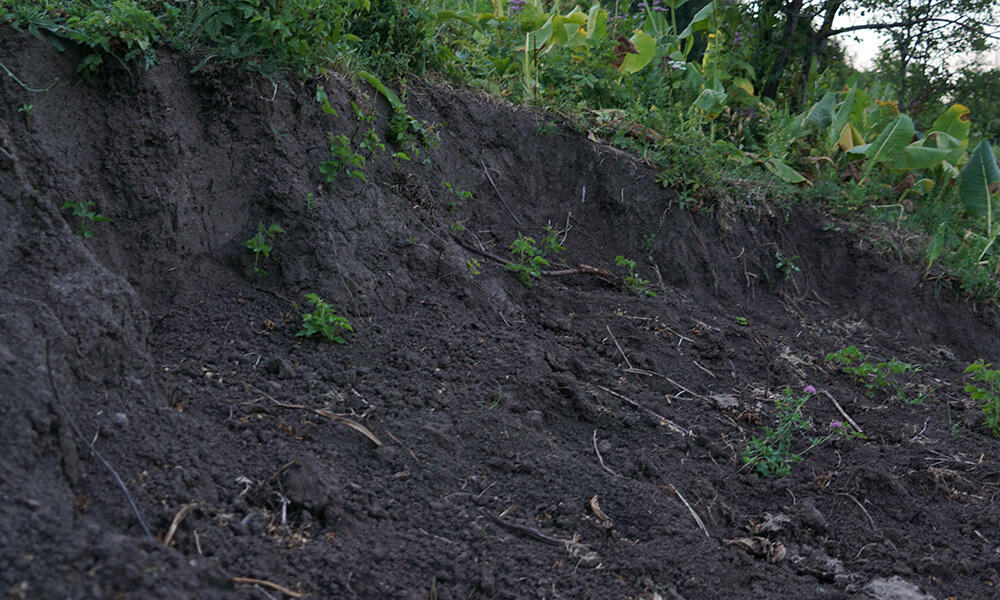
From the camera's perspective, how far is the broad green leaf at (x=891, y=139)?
654cm

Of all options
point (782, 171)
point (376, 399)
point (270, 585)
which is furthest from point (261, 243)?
point (782, 171)

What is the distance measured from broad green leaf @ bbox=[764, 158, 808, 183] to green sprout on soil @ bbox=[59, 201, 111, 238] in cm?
496

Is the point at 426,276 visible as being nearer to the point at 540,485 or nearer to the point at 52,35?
the point at 540,485

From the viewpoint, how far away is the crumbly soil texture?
2135 mm

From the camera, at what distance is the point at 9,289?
7.60 feet

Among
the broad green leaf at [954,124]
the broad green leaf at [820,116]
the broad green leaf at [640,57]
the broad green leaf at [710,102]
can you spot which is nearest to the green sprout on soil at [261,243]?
the broad green leaf at [640,57]

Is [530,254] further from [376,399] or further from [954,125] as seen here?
[954,125]

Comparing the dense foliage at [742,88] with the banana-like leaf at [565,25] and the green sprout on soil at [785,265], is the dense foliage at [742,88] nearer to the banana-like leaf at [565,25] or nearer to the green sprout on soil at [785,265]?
the banana-like leaf at [565,25]

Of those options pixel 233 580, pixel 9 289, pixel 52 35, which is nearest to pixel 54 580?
pixel 233 580

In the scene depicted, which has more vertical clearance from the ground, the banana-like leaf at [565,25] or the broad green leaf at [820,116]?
the banana-like leaf at [565,25]

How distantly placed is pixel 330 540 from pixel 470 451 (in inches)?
30.4

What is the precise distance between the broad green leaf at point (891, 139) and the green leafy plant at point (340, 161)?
15.6 ft

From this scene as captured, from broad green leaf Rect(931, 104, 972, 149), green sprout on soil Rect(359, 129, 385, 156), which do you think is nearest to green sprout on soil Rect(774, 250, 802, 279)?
broad green leaf Rect(931, 104, 972, 149)

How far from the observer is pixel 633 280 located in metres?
4.89
